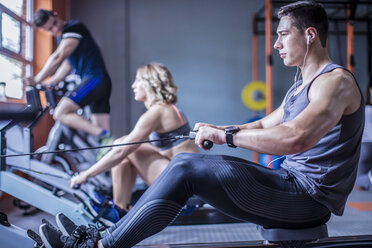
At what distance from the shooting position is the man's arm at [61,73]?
2594mm

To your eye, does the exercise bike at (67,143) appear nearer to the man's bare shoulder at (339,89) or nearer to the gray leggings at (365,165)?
the man's bare shoulder at (339,89)

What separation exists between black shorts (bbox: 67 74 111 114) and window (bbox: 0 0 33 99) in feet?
1.31

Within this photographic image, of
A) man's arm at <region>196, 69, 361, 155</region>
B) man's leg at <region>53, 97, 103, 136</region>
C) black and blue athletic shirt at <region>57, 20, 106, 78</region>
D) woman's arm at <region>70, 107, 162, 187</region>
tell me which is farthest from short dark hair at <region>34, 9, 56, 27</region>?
man's arm at <region>196, 69, 361, 155</region>

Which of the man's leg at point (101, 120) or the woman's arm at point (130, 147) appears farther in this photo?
the man's leg at point (101, 120)

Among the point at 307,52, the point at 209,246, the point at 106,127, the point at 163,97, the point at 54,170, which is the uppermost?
the point at 307,52

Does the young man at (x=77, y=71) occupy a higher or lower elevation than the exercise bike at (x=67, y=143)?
higher

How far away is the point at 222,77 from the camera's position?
11.0 ft

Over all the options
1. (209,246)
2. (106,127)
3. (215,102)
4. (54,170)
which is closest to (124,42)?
(106,127)

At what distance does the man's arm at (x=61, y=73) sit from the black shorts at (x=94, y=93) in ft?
0.46

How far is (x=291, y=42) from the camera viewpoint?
3.86 feet

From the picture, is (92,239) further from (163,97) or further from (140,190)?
(140,190)

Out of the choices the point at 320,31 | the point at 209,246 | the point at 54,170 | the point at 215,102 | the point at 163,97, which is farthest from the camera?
the point at 215,102

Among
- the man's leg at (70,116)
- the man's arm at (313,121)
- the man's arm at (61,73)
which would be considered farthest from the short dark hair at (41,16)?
the man's arm at (313,121)

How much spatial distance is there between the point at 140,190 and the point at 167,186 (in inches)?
63.5
